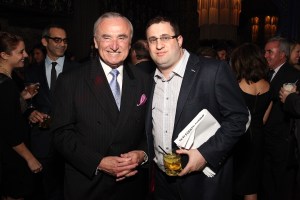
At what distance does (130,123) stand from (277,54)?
234cm

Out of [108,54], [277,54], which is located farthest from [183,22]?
[108,54]

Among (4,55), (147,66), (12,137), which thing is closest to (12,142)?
(12,137)

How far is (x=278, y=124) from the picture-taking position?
3287 mm

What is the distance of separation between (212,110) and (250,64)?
133 centimetres

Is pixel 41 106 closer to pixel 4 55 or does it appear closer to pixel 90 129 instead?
pixel 4 55

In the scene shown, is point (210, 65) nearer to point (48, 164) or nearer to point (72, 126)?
point (72, 126)

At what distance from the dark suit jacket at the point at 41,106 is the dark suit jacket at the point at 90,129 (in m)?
1.12

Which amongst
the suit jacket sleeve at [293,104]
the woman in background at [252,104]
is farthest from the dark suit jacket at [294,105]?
the woman in background at [252,104]

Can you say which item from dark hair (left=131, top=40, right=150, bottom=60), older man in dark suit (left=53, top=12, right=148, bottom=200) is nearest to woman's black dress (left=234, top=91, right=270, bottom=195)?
dark hair (left=131, top=40, right=150, bottom=60)

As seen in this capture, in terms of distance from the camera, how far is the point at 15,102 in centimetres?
241

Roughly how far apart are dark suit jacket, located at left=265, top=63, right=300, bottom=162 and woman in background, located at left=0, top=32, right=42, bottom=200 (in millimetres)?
2305

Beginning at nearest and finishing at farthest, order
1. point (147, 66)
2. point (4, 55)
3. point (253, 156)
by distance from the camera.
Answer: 1. point (4, 55)
2. point (253, 156)
3. point (147, 66)

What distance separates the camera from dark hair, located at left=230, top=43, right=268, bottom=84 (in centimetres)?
304

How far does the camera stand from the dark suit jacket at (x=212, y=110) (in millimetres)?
1879
